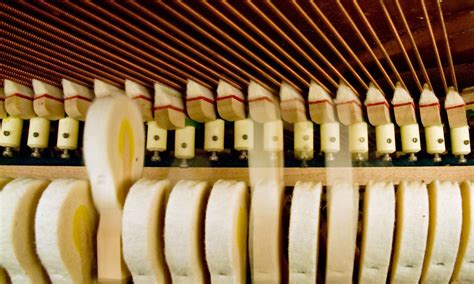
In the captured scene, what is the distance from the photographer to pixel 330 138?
4.97ft

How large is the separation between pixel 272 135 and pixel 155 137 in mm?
475

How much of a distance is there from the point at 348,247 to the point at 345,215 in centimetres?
10

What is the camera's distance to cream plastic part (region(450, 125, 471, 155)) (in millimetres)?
1535

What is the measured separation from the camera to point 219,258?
3.98 ft

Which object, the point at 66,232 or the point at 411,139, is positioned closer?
the point at 66,232

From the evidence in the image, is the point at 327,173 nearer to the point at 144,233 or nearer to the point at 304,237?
the point at 304,237

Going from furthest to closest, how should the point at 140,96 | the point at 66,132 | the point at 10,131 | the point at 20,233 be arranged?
1. the point at 10,131
2. the point at 66,132
3. the point at 140,96
4. the point at 20,233

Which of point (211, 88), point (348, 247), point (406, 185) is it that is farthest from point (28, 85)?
point (406, 185)

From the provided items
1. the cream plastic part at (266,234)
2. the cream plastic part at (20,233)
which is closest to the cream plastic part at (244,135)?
the cream plastic part at (266,234)

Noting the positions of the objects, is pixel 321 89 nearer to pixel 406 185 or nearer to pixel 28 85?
pixel 406 185

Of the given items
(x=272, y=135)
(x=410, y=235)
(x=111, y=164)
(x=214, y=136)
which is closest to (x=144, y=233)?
(x=111, y=164)

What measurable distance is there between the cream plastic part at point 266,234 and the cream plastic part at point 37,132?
99cm

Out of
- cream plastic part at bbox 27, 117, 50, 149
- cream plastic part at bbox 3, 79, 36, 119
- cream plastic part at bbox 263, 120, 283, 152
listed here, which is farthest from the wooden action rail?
cream plastic part at bbox 3, 79, 36, 119

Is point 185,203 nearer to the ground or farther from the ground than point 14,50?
nearer to the ground
